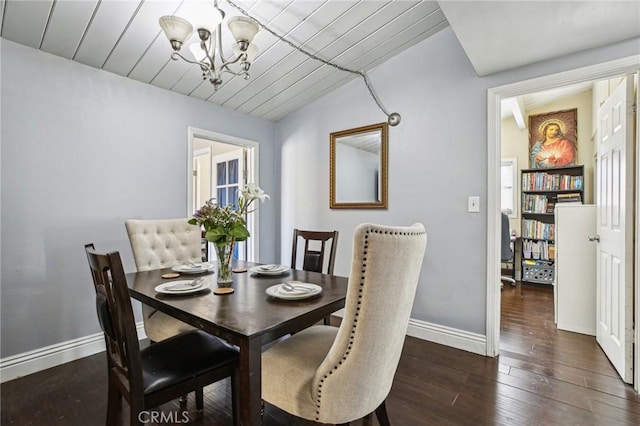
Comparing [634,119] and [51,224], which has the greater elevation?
[634,119]

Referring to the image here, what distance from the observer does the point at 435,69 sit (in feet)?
8.42

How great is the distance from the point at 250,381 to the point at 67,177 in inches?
85.7

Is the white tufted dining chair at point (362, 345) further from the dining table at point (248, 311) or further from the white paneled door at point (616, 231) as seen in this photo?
the white paneled door at point (616, 231)

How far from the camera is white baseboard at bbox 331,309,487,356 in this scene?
7.71 ft

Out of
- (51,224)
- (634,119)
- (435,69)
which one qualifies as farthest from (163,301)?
(634,119)

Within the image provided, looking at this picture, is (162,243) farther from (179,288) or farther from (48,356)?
(48,356)

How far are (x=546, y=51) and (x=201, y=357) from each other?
270 centimetres

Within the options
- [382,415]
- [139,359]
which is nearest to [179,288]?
[139,359]

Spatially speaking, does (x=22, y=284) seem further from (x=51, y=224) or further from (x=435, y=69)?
(x=435, y=69)

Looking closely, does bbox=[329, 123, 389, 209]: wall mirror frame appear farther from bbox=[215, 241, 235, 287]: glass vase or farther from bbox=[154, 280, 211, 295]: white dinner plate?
bbox=[154, 280, 211, 295]: white dinner plate

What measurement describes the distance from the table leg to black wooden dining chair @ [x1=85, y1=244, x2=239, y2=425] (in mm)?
327

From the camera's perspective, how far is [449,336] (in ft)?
8.18

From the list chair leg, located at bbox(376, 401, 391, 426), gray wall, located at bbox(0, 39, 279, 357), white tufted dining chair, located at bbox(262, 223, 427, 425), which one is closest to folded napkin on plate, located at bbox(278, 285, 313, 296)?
white tufted dining chair, located at bbox(262, 223, 427, 425)

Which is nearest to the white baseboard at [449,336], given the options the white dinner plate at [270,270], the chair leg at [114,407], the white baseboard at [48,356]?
the white dinner plate at [270,270]
